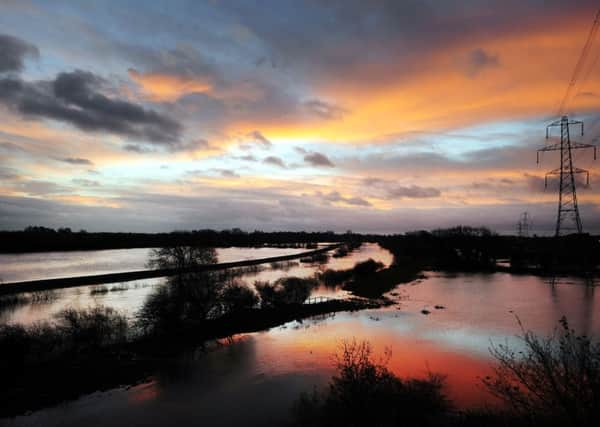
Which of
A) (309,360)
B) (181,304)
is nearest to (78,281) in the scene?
(181,304)

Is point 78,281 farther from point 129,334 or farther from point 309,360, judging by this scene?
point 309,360

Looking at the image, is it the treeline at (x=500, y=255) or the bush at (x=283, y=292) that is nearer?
the bush at (x=283, y=292)

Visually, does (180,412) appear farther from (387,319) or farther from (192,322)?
(387,319)

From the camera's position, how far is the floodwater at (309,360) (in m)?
16.6

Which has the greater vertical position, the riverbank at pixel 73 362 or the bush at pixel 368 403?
→ the bush at pixel 368 403

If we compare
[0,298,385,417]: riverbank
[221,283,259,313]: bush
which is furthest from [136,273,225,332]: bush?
[0,298,385,417]: riverbank

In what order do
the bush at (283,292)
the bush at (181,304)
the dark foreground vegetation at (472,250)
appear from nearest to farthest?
1. the bush at (181,304)
2. the bush at (283,292)
3. the dark foreground vegetation at (472,250)

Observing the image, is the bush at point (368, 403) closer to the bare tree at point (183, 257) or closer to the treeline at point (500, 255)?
the bare tree at point (183, 257)

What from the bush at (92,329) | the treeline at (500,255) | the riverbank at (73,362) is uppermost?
the treeline at (500,255)

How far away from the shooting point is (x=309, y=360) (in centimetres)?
2241

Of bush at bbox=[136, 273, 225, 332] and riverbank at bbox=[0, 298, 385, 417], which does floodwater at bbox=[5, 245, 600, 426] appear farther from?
bush at bbox=[136, 273, 225, 332]

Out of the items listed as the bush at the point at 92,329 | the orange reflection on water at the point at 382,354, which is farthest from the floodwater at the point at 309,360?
the bush at the point at 92,329

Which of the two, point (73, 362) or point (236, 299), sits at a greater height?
point (236, 299)

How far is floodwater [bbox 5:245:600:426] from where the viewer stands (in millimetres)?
16562
